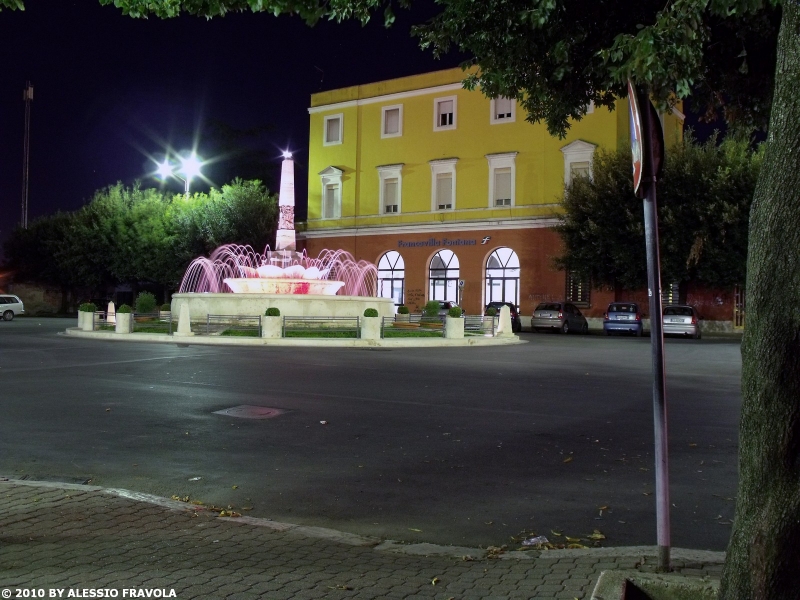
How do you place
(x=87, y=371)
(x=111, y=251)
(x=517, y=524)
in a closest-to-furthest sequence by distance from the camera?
(x=517, y=524), (x=87, y=371), (x=111, y=251)

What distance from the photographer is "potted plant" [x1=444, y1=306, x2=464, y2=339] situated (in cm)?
2450

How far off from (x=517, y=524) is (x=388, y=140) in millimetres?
42136

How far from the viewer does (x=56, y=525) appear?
4715mm

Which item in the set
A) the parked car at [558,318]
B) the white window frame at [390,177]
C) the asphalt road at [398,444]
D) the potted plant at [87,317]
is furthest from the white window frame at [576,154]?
the asphalt road at [398,444]

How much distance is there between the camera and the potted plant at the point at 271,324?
74.8 feet

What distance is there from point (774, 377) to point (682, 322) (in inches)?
1200

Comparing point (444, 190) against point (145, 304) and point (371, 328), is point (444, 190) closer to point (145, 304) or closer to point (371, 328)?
point (145, 304)

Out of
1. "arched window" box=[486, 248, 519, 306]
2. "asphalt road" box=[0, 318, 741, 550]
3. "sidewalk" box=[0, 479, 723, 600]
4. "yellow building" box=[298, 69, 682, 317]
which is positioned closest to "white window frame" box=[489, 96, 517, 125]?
"yellow building" box=[298, 69, 682, 317]

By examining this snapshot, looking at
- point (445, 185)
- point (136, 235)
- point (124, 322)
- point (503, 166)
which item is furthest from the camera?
point (136, 235)

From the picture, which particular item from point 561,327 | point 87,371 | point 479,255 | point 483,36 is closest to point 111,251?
point 479,255

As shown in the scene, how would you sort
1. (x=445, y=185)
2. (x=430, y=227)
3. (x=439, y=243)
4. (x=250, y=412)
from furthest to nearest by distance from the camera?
(x=445, y=185)
(x=430, y=227)
(x=439, y=243)
(x=250, y=412)

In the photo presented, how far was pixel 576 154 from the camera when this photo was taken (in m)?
39.3

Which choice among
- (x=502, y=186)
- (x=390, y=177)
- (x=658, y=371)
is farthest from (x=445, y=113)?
(x=658, y=371)

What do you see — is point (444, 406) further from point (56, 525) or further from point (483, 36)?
point (56, 525)
